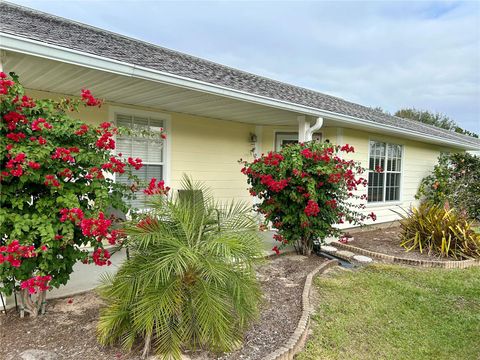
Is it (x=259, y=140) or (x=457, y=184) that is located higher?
(x=259, y=140)

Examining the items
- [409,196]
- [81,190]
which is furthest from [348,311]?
[409,196]

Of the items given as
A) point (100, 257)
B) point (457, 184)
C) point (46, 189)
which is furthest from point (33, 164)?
point (457, 184)

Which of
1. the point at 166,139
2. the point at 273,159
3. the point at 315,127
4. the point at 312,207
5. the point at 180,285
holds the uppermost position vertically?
the point at 315,127

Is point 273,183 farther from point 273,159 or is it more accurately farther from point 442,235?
point 442,235

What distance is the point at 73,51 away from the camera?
3.38 meters

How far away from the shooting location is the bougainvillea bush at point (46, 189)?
101 inches

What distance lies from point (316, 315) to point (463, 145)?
11.1m

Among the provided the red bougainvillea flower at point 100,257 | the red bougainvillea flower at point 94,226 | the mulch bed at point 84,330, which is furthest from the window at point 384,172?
the red bougainvillea flower at point 94,226

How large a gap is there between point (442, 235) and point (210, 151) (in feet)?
16.4

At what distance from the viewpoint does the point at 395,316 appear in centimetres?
388

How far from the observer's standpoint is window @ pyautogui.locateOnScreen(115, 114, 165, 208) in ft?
19.8

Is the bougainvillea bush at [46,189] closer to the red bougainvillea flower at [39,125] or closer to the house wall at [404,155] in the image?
the red bougainvillea flower at [39,125]

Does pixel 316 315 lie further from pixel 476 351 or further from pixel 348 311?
pixel 476 351

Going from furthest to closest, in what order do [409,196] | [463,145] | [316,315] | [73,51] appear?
[463,145], [409,196], [316,315], [73,51]
